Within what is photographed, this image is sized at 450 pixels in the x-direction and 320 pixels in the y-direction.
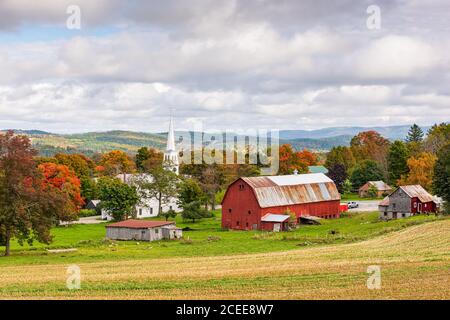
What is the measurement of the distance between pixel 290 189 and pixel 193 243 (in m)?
25.5

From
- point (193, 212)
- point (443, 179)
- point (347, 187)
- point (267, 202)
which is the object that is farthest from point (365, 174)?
point (267, 202)

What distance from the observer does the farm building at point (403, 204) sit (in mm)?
78312

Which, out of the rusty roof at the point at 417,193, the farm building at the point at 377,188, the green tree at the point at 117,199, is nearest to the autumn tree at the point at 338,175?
the farm building at the point at 377,188

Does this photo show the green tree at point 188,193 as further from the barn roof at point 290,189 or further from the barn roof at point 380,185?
the barn roof at point 380,185

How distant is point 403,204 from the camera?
78.8 meters

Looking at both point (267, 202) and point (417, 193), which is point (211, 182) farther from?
point (417, 193)

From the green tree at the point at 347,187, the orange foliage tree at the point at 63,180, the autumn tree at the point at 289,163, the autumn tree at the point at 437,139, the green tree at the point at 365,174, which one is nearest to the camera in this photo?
the orange foliage tree at the point at 63,180

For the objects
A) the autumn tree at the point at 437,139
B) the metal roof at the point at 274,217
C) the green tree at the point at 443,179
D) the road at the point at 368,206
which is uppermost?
the autumn tree at the point at 437,139

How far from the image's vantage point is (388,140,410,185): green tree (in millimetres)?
108500

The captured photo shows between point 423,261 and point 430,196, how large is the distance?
5219cm

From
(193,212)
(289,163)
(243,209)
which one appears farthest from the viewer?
(289,163)

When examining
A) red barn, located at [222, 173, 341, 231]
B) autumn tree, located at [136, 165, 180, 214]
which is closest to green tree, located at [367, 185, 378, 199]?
red barn, located at [222, 173, 341, 231]

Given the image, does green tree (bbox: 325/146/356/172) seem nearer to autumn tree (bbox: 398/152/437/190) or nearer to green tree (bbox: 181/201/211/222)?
autumn tree (bbox: 398/152/437/190)

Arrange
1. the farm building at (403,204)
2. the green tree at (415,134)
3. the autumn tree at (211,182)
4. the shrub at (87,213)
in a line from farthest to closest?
the green tree at (415,134), the autumn tree at (211,182), the shrub at (87,213), the farm building at (403,204)
